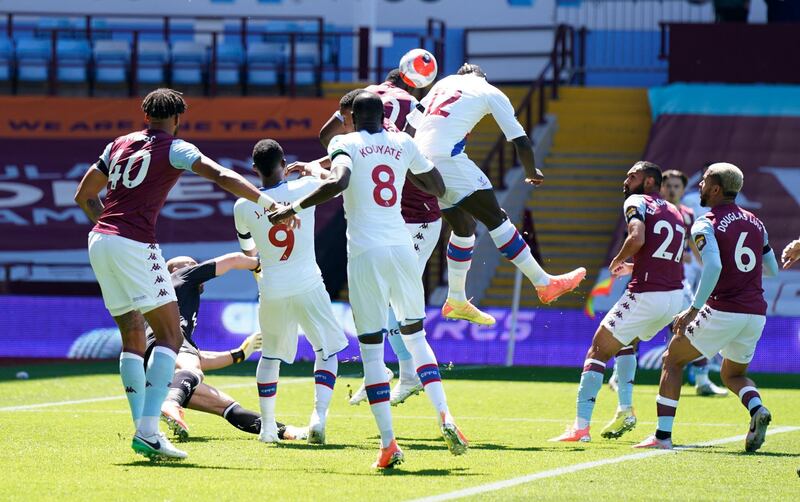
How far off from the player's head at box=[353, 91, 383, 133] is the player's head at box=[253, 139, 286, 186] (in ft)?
3.84

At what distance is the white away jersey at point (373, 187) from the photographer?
900cm

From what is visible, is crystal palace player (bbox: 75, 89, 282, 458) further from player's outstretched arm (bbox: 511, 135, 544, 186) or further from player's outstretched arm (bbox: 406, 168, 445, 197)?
player's outstretched arm (bbox: 511, 135, 544, 186)

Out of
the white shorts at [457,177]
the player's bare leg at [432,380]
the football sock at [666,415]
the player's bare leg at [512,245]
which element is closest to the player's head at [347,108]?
the white shorts at [457,177]

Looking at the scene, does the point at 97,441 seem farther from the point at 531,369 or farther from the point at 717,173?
the point at 531,369

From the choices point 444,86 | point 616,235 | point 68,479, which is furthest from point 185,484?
point 616,235

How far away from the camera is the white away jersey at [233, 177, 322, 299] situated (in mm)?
10336

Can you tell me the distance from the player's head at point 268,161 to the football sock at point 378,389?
181cm

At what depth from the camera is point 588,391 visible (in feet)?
35.1

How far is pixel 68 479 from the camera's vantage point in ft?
27.4

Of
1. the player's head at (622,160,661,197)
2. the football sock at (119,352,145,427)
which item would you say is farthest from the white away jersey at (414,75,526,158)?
the football sock at (119,352,145,427)

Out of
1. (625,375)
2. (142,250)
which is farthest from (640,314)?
(142,250)

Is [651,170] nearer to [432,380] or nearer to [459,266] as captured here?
[459,266]

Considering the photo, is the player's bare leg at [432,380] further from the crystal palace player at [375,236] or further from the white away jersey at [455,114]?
the white away jersey at [455,114]

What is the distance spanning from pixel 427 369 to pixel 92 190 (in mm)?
2574
